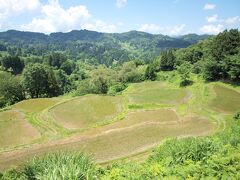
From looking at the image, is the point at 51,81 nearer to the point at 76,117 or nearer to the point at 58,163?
the point at 76,117

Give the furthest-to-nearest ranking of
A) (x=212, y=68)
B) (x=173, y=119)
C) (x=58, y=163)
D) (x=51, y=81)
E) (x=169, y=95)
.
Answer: (x=51, y=81) < (x=212, y=68) < (x=169, y=95) < (x=173, y=119) < (x=58, y=163)

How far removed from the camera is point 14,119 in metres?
44.1

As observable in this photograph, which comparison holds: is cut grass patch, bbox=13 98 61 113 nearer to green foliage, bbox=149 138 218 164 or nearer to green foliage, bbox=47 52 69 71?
green foliage, bbox=149 138 218 164

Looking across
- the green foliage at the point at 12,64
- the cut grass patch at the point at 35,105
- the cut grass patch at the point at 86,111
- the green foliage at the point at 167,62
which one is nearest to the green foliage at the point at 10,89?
the cut grass patch at the point at 35,105

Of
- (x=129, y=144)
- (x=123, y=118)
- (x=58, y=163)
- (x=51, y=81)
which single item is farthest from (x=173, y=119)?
(x=51, y=81)

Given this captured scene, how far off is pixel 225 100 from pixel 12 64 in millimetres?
103603

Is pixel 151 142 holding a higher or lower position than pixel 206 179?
lower

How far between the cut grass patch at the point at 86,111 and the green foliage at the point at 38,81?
1835 cm

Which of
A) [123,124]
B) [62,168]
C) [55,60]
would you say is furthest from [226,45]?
[55,60]

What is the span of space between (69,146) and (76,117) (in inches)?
433

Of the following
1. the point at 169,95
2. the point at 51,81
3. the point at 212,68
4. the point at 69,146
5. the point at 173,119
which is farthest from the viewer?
the point at 51,81

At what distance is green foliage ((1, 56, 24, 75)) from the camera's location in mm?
126938

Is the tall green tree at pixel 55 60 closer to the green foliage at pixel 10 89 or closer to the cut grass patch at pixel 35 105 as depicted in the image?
the green foliage at pixel 10 89

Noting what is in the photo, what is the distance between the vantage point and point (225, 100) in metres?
49.6
